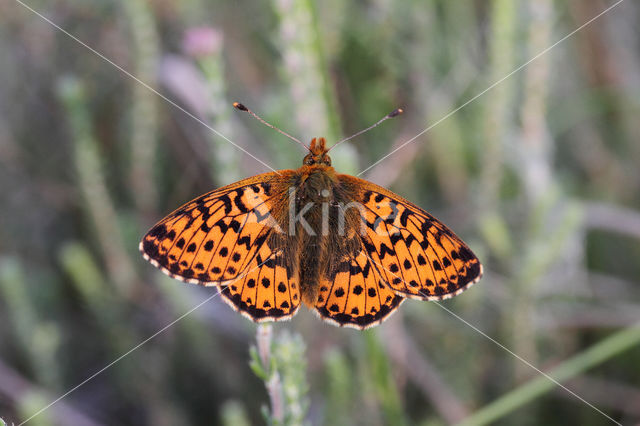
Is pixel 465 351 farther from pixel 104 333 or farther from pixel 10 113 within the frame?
pixel 10 113

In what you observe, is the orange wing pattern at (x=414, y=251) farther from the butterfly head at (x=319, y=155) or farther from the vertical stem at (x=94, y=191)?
the vertical stem at (x=94, y=191)

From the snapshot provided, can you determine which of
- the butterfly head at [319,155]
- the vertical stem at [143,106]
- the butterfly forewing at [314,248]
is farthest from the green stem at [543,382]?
the vertical stem at [143,106]

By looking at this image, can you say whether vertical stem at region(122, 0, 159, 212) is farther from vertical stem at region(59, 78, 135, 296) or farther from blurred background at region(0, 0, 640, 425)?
vertical stem at region(59, 78, 135, 296)

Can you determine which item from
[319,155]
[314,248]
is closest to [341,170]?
[319,155]

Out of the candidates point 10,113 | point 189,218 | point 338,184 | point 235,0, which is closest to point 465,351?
point 338,184

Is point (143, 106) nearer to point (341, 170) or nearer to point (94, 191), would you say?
point (94, 191)
